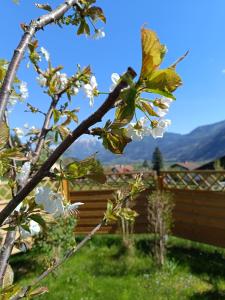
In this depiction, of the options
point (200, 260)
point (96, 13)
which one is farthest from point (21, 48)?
point (200, 260)

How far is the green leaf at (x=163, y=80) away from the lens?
473 millimetres

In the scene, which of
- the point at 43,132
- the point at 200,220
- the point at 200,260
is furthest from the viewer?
the point at 200,220

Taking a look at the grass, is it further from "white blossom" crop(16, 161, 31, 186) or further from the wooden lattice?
"white blossom" crop(16, 161, 31, 186)

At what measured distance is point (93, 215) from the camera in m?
8.38

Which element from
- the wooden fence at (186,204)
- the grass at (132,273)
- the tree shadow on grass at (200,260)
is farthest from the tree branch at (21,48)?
the wooden fence at (186,204)

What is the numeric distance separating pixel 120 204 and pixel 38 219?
1.21ft

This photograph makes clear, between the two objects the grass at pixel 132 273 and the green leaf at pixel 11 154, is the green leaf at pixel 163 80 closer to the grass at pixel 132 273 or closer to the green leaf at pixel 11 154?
the green leaf at pixel 11 154

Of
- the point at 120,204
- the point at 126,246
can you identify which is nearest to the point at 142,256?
the point at 126,246

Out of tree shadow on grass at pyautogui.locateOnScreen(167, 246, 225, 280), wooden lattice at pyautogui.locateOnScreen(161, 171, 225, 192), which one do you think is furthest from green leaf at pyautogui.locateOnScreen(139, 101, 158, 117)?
wooden lattice at pyautogui.locateOnScreen(161, 171, 225, 192)

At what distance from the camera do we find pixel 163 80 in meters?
0.48

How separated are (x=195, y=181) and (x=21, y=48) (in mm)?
7144

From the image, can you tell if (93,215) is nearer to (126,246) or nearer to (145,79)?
(126,246)

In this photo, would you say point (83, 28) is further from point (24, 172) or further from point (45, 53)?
point (24, 172)

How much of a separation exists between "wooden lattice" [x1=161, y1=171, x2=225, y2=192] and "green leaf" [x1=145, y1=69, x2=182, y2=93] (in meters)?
7.01
